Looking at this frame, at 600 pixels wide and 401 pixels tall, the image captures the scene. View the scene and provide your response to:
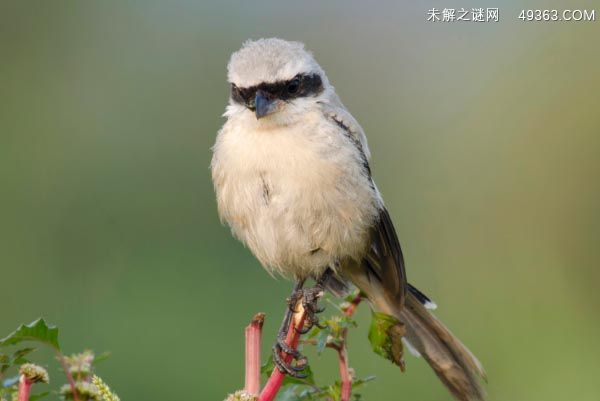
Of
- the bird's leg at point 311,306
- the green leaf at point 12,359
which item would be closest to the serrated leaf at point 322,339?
the bird's leg at point 311,306

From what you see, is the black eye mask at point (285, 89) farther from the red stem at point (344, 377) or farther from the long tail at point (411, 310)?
the red stem at point (344, 377)

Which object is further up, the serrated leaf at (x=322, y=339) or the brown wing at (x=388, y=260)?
the serrated leaf at (x=322, y=339)

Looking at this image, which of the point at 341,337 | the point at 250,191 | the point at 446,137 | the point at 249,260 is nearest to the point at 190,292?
the point at 249,260

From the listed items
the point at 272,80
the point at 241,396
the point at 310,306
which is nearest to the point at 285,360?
the point at 241,396

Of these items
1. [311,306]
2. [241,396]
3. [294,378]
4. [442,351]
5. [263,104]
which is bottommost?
[442,351]

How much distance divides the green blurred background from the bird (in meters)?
0.76

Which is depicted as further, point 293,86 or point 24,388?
point 293,86

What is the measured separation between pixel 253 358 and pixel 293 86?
1.95 meters

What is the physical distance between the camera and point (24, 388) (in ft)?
4.41

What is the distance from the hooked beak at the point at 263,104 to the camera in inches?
125

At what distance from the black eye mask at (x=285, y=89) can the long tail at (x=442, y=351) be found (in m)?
0.90

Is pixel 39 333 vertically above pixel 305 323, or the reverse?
pixel 39 333

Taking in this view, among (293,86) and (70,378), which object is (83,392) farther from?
(293,86)

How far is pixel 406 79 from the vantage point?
620 cm
